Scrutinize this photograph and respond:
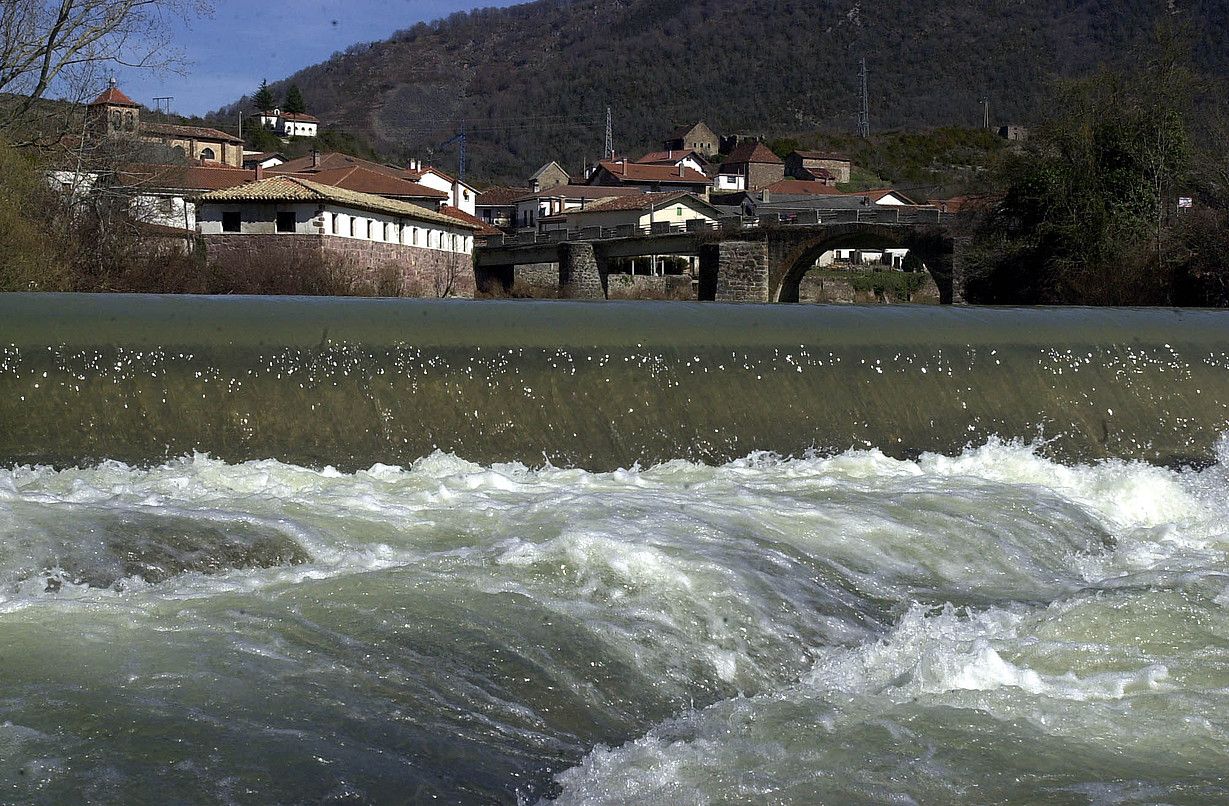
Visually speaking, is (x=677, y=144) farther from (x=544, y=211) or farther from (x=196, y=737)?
(x=196, y=737)

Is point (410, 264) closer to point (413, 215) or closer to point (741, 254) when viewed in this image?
point (413, 215)

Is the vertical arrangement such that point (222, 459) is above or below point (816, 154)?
below

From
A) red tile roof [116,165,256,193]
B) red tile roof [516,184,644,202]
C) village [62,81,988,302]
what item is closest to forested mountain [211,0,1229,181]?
red tile roof [516,184,644,202]

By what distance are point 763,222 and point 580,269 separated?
1008 cm

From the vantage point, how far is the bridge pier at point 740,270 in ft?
144

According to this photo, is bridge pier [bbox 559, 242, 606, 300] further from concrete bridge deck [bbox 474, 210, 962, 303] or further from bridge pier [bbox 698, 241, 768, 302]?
bridge pier [bbox 698, 241, 768, 302]

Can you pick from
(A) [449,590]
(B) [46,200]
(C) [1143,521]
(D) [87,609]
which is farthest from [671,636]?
(B) [46,200]

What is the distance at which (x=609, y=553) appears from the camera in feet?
17.6

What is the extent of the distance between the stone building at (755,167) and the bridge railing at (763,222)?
47.3 m

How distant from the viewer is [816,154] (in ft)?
336

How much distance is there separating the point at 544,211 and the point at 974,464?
7215cm

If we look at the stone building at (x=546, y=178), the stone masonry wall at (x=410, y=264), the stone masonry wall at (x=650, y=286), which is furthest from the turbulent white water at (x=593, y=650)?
the stone building at (x=546, y=178)

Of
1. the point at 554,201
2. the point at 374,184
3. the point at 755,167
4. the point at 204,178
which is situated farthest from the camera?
the point at 755,167

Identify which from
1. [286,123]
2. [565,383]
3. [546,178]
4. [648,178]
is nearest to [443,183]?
[648,178]
